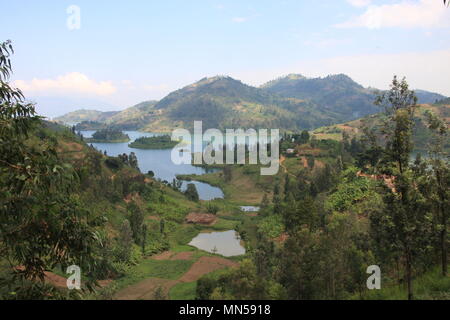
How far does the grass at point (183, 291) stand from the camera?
28200mm

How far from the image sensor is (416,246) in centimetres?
1007

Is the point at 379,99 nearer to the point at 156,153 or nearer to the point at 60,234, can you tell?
the point at 60,234

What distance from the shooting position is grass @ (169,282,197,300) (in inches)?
1110

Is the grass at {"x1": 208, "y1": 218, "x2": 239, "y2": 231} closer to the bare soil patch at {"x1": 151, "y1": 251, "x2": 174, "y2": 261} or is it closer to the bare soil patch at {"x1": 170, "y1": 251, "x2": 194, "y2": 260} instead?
the bare soil patch at {"x1": 170, "y1": 251, "x2": 194, "y2": 260}

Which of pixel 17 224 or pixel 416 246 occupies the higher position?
pixel 17 224

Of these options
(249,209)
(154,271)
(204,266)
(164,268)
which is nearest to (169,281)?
(154,271)

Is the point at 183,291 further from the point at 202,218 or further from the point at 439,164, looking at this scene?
the point at 202,218

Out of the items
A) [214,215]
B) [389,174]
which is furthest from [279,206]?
[389,174]

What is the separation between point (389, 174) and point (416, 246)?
90.7 inches

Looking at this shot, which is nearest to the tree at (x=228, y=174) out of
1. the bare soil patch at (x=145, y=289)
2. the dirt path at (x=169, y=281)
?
the dirt path at (x=169, y=281)

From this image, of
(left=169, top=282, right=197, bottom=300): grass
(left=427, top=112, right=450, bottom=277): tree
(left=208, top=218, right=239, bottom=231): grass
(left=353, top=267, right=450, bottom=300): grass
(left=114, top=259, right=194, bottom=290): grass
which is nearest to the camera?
(left=427, top=112, right=450, bottom=277): tree

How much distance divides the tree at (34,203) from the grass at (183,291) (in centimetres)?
2351

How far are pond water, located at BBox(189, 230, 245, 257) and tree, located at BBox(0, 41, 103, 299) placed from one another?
125 feet

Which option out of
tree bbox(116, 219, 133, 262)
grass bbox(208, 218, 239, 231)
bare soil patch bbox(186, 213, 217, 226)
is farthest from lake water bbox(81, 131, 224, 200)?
tree bbox(116, 219, 133, 262)
